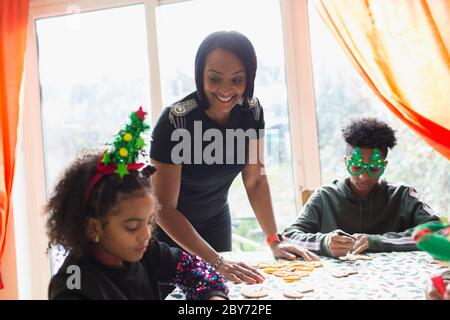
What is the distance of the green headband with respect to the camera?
183 centimetres

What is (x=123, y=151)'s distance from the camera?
119 centimetres

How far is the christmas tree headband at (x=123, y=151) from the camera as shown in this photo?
1.19 m

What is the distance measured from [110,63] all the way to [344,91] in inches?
61.3

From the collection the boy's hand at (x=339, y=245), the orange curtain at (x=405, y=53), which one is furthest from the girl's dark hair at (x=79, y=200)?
the orange curtain at (x=405, y=53)

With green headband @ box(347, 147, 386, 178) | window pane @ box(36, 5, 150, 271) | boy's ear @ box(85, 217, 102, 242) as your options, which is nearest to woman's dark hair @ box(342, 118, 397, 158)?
green headband @ box(347, 147, 386, 178)

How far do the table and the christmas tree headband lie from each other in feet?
1.29

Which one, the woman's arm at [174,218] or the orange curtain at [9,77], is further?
the orange curtain at [9,77]

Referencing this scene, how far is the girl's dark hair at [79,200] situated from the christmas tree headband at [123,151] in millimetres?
14

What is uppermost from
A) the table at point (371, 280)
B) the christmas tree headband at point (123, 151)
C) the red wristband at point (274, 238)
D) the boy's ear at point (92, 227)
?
the christmas tree headband at point (123, 151)

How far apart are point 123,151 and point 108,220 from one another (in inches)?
7.5

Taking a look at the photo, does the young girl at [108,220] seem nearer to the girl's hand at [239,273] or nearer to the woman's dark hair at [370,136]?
the girl's hand at [239,273]

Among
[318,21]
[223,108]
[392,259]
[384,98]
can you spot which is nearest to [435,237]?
[392,259]

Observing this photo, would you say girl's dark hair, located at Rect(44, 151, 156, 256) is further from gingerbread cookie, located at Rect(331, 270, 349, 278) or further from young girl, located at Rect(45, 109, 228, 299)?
gingerbread cookie, located at Rect(331, 270, 349, 278)

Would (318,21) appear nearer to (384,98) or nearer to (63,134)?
(384,98)
